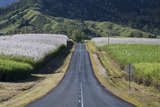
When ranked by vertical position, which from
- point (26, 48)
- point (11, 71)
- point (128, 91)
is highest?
point (26, 48)

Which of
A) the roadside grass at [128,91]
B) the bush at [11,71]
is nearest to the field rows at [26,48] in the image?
the bush at [11,71]

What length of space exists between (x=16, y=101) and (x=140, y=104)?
13.9m

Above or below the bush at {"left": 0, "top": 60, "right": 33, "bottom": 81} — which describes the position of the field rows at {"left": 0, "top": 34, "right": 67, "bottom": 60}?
above

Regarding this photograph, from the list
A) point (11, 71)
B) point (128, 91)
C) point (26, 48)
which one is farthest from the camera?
point (26, 48)

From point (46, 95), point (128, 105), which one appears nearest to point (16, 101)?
point (46, 95)

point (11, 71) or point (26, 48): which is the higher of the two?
point (26, 48)

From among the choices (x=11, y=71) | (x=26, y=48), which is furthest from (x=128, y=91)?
(x=26, y=48)

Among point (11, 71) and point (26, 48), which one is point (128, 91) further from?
point (26, 48)

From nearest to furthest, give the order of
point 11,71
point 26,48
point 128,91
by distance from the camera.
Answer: point 128,91
point 11,71
point 26,48

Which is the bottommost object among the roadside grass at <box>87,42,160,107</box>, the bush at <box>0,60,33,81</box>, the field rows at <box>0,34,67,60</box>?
the roadside grass at <box>87,42,160,107</box>

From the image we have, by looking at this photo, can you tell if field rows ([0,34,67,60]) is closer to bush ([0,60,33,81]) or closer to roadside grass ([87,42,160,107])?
bush ([0,60,33,81])

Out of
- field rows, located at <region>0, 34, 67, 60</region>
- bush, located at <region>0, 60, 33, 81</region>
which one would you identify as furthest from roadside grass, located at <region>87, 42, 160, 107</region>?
field rows, located at <region>0, 34, 67, 60</region>

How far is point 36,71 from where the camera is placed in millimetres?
53281

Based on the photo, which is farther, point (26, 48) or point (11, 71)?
point (26, 48)
